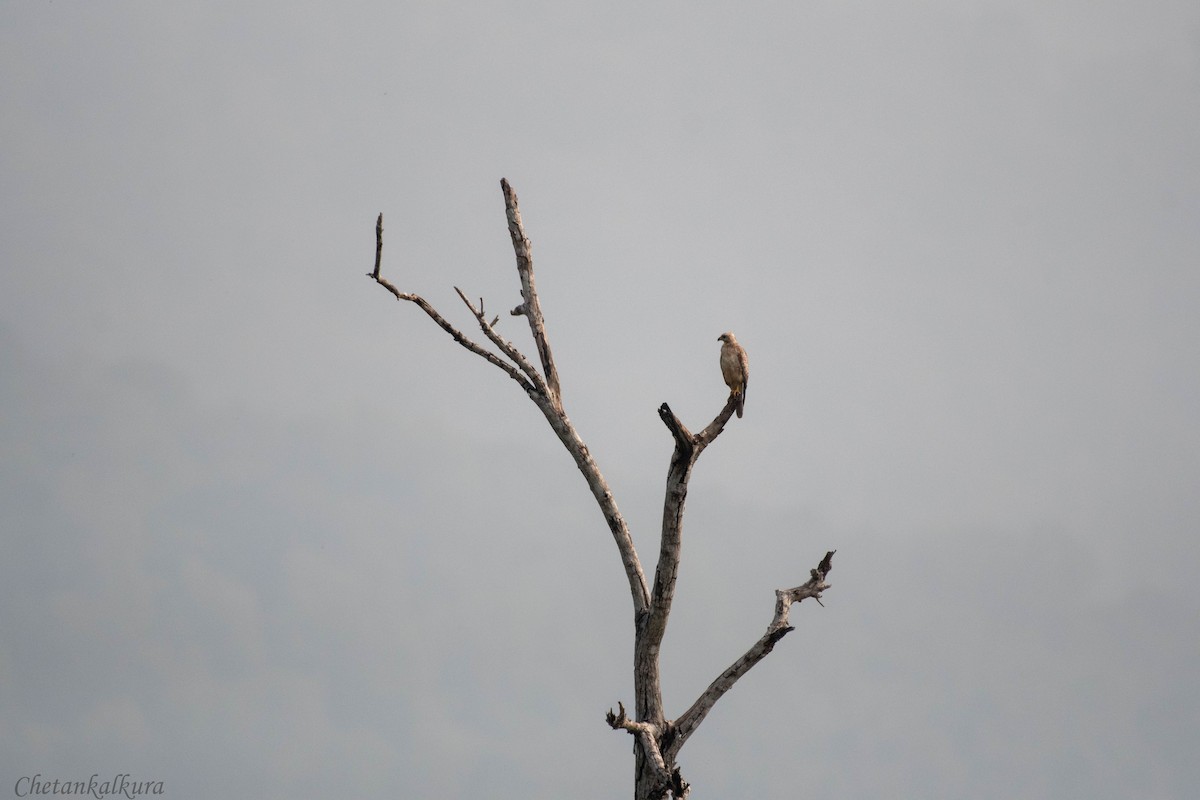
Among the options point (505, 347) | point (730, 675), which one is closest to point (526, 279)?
point (505, 347)

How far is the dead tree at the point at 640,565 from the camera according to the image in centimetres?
994

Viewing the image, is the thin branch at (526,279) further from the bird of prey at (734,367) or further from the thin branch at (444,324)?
the bird of prey at (734,367)

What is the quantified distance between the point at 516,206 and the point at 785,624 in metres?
4.63

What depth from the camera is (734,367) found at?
1230 cm

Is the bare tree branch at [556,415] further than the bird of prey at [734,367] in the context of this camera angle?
No

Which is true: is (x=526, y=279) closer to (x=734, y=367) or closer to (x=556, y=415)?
(x=556, y=415)

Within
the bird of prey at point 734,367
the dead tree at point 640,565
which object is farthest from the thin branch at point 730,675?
the bird of prey at point 734,367

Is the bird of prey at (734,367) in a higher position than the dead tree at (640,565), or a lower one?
higher

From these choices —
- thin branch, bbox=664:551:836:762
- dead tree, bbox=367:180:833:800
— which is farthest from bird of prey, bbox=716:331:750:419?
thin branch, bbox=664:551:836:762

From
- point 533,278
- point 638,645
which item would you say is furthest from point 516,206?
point 638,645

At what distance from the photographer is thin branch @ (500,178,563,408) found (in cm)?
1090

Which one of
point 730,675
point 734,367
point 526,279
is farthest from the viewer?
point 734,367

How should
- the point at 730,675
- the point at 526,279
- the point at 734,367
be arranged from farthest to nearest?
the point at 734,367
the point at 526,279
the point at 730,675

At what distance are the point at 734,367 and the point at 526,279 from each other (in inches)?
102
